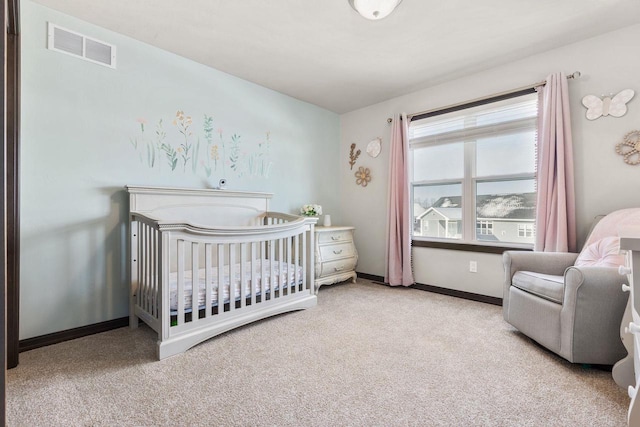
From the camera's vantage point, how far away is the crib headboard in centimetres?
225

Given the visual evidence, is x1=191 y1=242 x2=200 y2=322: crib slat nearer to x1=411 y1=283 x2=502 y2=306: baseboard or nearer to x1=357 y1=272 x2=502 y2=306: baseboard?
x1=357 y1=272 x2=502 y2=306: baseboard

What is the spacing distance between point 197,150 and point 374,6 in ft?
6.03

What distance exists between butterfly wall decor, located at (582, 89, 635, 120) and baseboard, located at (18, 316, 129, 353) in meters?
4.00

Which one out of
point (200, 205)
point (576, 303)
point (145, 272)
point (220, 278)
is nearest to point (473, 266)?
point (576, 303)

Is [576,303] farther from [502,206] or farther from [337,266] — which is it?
[337,266]

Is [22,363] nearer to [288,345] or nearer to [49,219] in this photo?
[49,219]

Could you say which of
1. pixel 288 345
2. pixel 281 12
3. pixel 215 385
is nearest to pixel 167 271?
pixel 215 385

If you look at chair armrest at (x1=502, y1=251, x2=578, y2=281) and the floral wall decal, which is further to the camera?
the floral wall decal

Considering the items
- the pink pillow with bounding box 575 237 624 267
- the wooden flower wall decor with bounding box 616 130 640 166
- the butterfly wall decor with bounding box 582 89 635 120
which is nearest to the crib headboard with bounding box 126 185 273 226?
the pink pillow with bounding box 575 237 624 267

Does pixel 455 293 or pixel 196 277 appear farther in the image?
pixel 455 293

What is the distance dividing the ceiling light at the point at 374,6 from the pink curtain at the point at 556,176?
1.60 m

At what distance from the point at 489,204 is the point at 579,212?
2.28 ft

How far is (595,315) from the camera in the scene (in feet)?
5.26

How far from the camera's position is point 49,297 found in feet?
6.44
